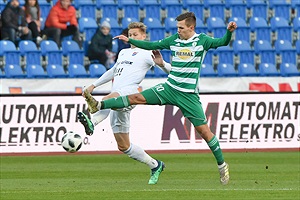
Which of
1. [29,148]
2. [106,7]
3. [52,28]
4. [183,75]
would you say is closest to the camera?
[183,75]

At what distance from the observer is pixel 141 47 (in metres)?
12.0

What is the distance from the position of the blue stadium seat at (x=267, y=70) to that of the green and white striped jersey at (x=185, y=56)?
11966 mm

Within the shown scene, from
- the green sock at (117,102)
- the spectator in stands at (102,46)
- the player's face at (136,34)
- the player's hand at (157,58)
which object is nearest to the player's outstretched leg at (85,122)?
the green sock at (117,102)

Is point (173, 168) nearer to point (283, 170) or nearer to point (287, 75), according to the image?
point (283, 170)

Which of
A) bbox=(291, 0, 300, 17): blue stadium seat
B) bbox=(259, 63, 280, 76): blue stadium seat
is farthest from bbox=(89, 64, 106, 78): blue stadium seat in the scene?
bbox=(291, 0, 300, 17): blue stadium seat

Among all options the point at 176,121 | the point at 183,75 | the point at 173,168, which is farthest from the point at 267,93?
the point at 183,75

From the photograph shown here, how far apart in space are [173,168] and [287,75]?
372 inches

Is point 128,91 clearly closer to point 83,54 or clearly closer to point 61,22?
point 83,54

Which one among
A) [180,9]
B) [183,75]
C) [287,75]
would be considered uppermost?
[183,75]

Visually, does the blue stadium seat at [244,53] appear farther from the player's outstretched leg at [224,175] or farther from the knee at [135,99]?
the knee at [135,99]

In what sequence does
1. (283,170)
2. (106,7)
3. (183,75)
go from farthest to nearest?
1. (106,7)
2. (283,170)
3. (183,75)

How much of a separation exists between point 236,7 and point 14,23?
669 centimetres

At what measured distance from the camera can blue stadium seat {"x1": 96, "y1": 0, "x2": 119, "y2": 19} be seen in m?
24.5

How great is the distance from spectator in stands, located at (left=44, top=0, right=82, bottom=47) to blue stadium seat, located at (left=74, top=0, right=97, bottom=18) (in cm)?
91
